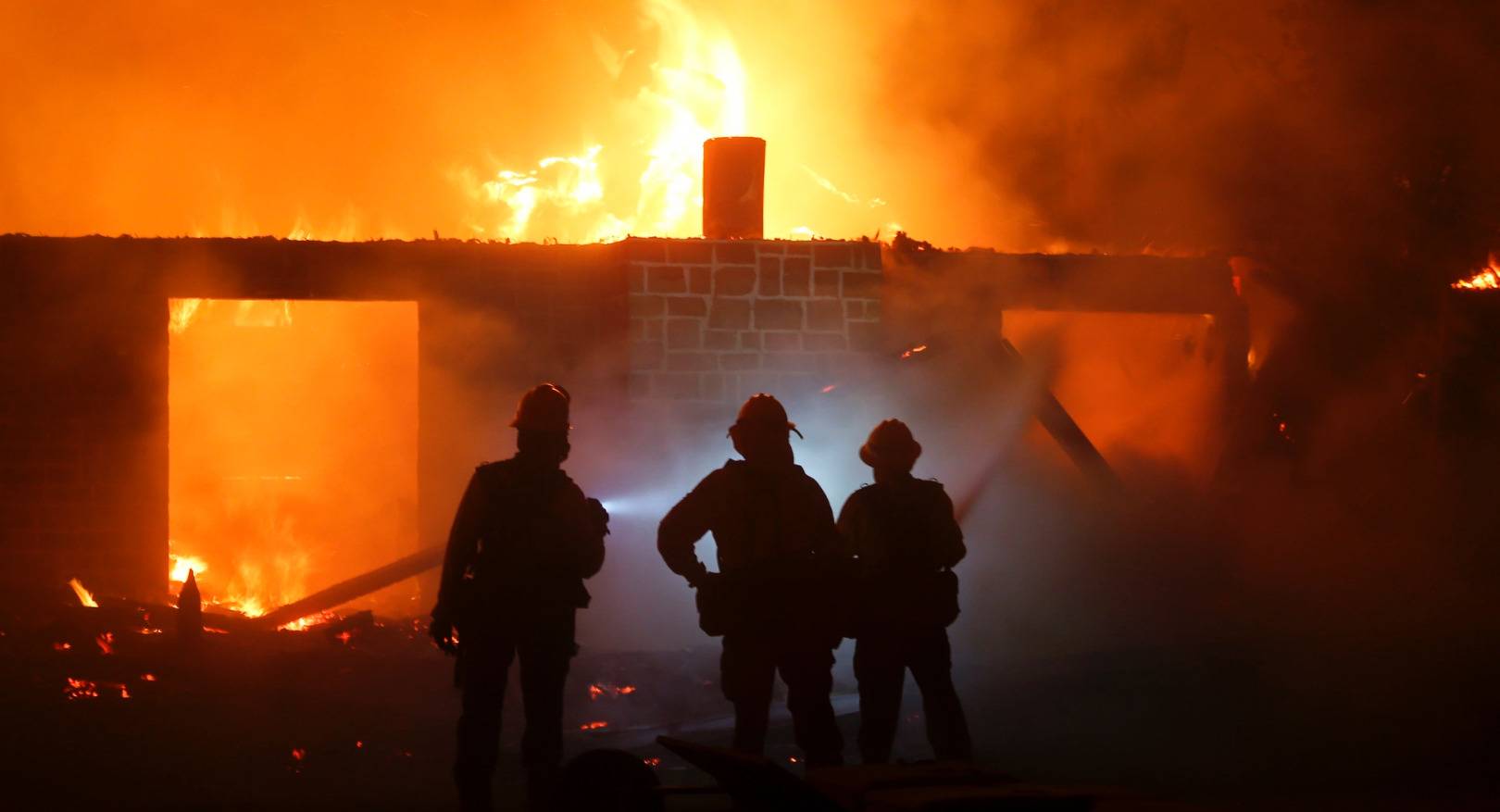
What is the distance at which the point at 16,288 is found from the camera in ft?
35.4

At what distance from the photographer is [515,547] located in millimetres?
6234

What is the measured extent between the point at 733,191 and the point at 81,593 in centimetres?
587

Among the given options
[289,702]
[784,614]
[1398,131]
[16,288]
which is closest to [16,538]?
[16,288]

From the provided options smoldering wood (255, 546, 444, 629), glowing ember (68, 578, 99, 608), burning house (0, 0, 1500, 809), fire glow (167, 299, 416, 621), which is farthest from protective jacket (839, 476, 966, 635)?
fire glow (167, 299, 416, 621)

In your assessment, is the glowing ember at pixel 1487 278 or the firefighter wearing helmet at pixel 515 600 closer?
the firefighter wearing helmet at pixel 515 600

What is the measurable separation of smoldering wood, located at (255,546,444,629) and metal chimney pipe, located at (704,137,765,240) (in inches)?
127

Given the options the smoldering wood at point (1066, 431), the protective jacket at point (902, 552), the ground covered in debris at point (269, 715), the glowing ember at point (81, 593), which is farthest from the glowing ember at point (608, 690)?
the glowing ember at point (81, 593)

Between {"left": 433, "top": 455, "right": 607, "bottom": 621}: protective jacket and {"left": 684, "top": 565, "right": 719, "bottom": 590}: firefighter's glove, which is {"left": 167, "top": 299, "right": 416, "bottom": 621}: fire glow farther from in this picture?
{"left": 684, "top": 565, "right": 719, "bottom": 590}: firefighter's glove

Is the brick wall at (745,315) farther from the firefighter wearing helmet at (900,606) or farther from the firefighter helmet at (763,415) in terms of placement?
the firefighter helmet at (763,415)

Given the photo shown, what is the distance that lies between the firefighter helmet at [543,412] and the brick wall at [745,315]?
3631 mm

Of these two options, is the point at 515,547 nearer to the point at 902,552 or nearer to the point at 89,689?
the point at 902,552

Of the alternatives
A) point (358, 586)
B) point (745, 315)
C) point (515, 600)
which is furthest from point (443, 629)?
point (745, 315)

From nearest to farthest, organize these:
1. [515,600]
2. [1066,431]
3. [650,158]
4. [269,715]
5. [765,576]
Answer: [515,600], [765,576], [269,715], [1066,431], [650,158]

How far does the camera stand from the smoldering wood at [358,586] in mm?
10031
